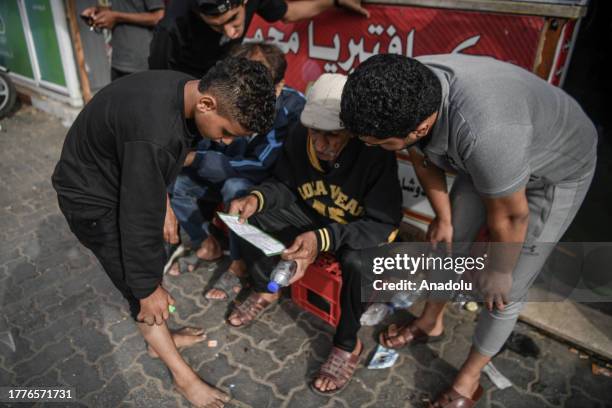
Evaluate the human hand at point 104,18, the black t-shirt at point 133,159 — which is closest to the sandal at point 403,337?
the black t-shirt at point 133,159

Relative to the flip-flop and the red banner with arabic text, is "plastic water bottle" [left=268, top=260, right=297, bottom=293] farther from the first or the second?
the red banner with arabic text

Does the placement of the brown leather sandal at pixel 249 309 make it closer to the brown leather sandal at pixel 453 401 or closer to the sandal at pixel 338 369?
the sandal at pixel 338 369

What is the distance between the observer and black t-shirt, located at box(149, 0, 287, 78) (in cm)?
282

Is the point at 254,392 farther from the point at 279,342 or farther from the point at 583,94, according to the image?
the point at 583,94

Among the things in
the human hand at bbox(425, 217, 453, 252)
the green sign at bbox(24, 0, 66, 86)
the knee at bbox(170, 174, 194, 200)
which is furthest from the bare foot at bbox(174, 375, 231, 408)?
the green sign at bbox(24, 0, 66, 86)

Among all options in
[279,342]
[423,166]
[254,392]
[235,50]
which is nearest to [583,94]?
[423,166]

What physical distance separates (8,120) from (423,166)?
261 inches

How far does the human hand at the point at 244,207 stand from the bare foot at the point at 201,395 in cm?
94

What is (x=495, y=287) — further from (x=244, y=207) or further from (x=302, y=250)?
(x=244, y=207)

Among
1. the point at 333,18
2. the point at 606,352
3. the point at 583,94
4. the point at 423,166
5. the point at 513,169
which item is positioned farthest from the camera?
the point at 333,18

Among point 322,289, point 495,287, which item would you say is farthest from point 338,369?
point 495,287

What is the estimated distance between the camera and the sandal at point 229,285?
10.2 feet

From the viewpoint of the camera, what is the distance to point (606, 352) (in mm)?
2623

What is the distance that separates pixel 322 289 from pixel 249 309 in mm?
619
